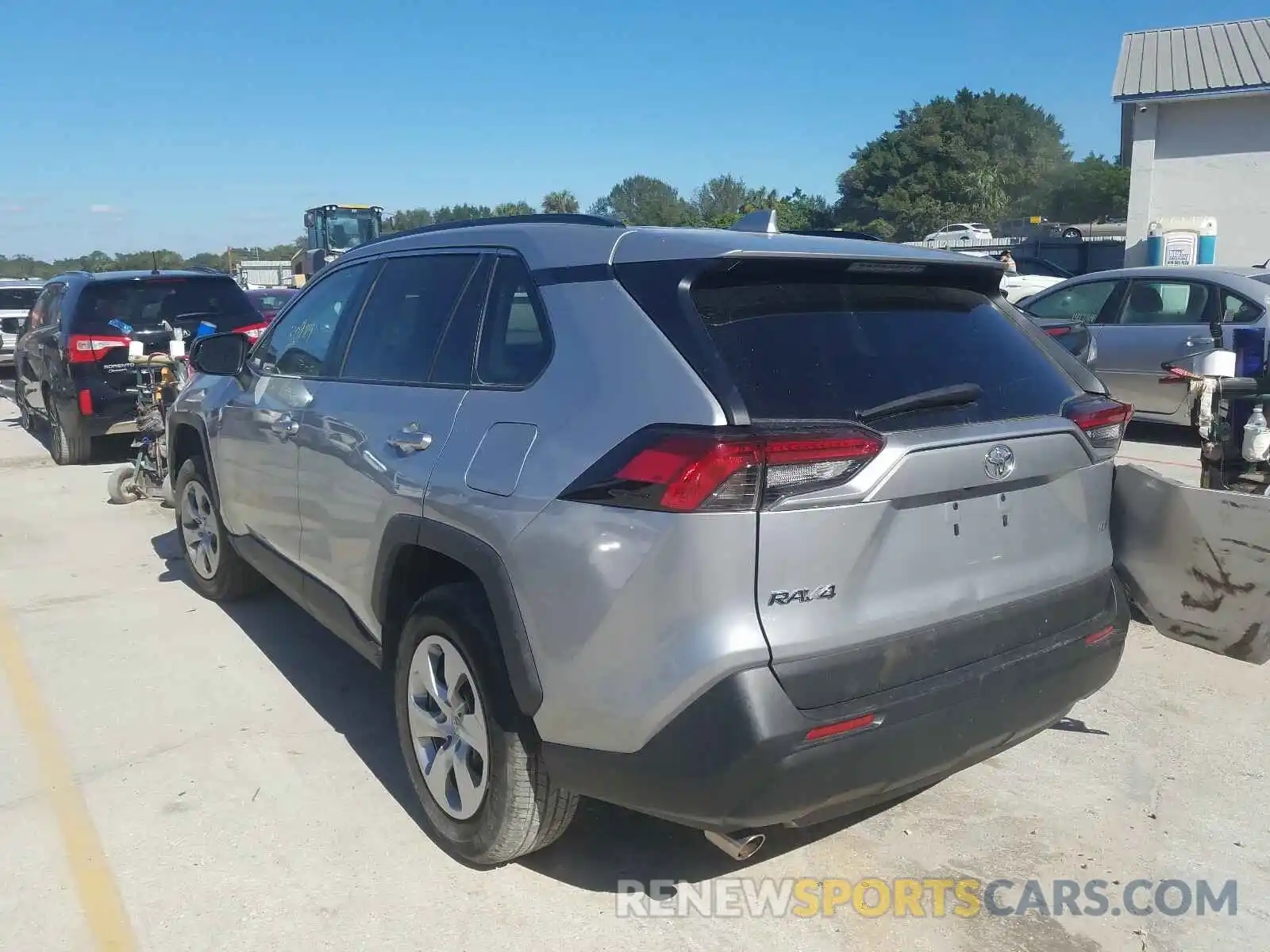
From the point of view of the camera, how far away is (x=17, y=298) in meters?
19.0

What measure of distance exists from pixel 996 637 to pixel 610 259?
1439 millimetres

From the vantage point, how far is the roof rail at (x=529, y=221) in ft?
10.4

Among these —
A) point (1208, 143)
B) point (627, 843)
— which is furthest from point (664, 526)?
point (1208, 143)

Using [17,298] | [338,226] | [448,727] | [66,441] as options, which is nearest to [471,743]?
[448,727]

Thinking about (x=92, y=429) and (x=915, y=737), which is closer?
(x=915, y=737)

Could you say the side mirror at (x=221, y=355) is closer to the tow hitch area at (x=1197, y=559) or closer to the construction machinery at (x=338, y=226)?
the tow hitch area at (x=1197, y=559)

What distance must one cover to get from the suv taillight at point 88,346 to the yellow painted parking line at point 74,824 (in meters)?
5.49

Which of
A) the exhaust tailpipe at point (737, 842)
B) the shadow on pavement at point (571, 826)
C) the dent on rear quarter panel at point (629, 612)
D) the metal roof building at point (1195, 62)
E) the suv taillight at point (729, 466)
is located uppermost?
the metal roof building at point (1195, 62)

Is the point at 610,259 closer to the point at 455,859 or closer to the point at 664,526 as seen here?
the point at 664,526

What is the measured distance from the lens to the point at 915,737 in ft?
8.66

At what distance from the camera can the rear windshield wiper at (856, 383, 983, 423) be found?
2670 mm

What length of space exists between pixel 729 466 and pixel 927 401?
673 millimetres

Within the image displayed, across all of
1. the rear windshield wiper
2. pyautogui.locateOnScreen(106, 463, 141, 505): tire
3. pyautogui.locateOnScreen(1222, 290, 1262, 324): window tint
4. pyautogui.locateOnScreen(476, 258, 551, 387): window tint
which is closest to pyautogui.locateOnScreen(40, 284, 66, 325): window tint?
pyautogui.locateOnScreen(106, 463, 141, 505): tire

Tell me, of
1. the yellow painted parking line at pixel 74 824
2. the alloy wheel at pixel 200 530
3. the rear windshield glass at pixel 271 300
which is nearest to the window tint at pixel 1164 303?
the alloy wheel at pixel 200 530
